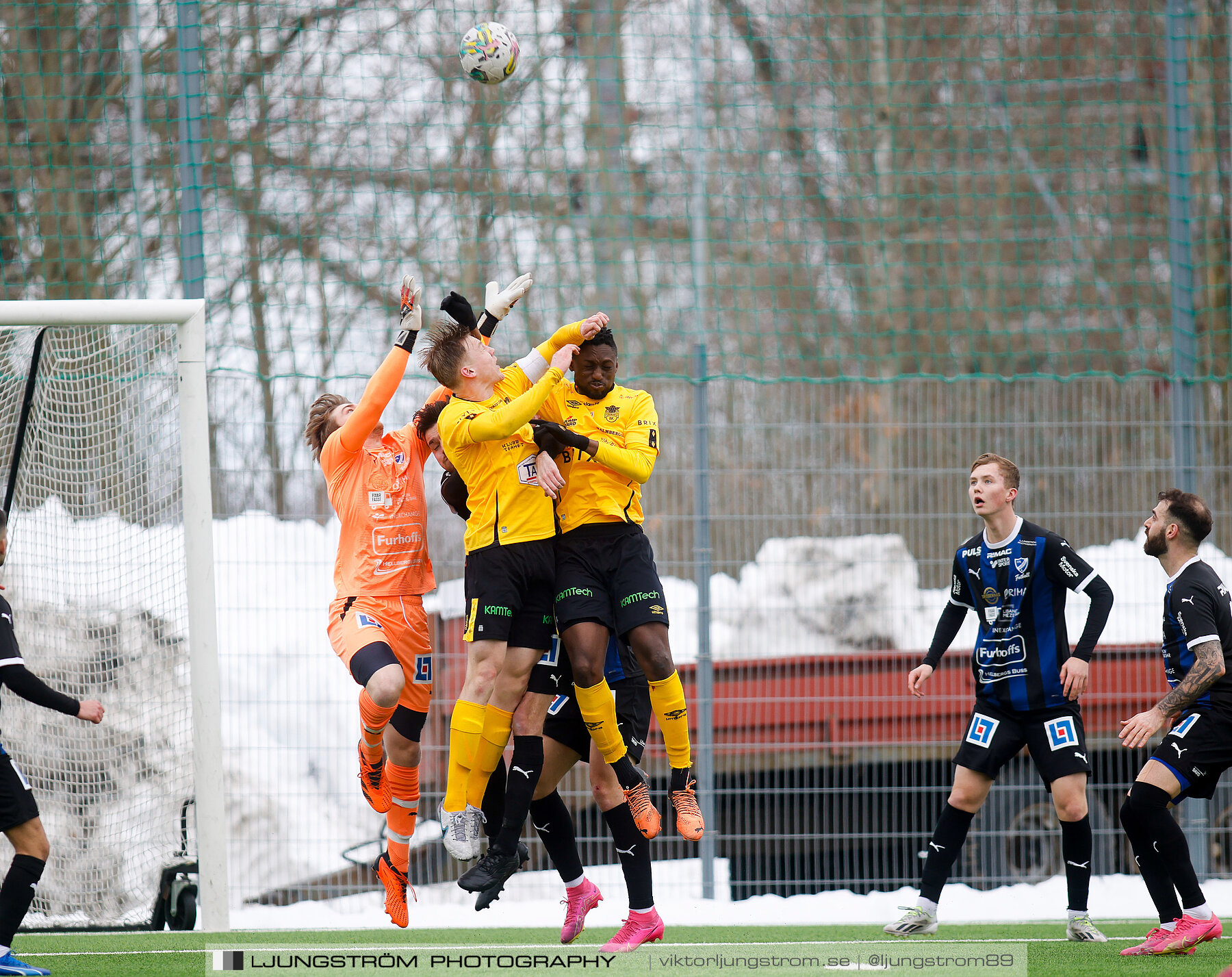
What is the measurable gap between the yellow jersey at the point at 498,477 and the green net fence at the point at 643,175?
254cm

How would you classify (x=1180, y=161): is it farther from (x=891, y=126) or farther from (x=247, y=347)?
(x=247, y=347)

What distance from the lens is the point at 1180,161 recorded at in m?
8.20

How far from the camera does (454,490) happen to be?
573 cm

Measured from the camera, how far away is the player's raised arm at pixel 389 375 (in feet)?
18.2

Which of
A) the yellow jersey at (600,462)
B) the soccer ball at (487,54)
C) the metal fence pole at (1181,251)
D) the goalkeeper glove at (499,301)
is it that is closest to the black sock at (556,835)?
the yellow jersey at (600,462)

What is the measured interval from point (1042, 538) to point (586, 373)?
2.29m

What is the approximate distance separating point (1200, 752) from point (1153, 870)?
1.97ft

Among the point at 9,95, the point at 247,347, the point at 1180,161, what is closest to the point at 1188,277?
the point at 1180,161

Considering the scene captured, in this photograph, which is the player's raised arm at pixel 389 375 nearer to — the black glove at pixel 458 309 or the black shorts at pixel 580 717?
the black glove at pixel 458 309

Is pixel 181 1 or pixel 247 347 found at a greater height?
pixel 181 1

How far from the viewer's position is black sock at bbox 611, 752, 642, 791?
17.7 ft

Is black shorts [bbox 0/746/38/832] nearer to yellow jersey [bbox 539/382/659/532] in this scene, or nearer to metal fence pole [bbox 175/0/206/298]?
yellow jersey [bbox 539/382/659/532]

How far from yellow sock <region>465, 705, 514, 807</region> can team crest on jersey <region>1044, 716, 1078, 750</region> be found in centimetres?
250

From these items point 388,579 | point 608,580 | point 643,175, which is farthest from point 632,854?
point 643,175
